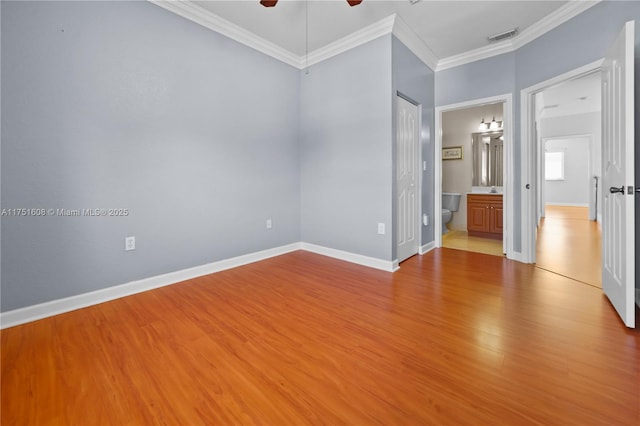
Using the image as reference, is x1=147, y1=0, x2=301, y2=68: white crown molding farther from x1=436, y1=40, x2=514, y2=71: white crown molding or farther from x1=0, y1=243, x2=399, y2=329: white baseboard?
x1=0, y1=243, x2=399, y2=329: white baseboard

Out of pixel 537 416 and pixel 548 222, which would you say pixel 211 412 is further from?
pixel 548 222

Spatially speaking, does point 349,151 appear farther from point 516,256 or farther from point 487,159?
point 487,159

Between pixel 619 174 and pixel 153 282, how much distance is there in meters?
3.94

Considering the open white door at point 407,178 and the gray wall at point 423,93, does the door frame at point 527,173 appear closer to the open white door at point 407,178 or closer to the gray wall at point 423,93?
the gray wall at point 423,93

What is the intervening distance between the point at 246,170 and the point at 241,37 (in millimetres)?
1554

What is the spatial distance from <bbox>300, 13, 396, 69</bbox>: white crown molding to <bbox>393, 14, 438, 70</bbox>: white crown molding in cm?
10

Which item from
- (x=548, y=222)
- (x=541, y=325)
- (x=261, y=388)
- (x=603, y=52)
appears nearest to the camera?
(x=261, y=388)

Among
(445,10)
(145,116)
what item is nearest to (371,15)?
(445,10)

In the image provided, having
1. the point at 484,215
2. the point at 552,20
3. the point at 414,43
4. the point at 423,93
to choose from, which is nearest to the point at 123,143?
the point at 414,43

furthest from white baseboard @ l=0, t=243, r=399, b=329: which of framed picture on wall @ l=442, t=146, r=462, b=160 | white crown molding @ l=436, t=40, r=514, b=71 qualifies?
framed picture on wall @ l=442, t=146, r=462, b=160

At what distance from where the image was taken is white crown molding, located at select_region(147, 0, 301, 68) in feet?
9.24

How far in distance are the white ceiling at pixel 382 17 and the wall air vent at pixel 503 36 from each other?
0.16ft

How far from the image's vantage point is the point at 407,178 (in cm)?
375

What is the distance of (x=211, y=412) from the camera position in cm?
129
